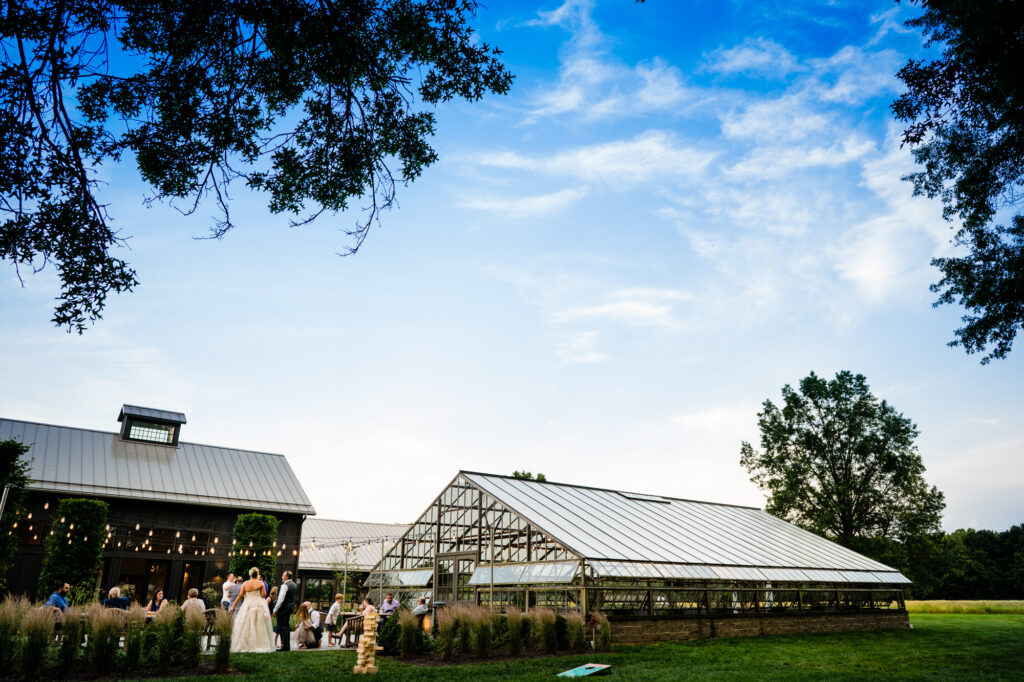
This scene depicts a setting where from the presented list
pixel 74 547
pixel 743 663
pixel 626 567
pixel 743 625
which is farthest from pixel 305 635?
pixel 743 625

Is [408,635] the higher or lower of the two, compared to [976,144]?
lower

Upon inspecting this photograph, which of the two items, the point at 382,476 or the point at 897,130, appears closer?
the point at 897,130

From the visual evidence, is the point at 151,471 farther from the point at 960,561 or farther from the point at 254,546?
the point at 960,561

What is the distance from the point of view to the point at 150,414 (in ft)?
90.0

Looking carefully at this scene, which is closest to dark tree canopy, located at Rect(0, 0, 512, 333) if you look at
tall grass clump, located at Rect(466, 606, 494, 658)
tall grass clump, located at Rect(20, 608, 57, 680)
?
tall grass clump, located at Rect(20, 608, 57, 680)

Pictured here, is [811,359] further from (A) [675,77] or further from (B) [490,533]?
(A) [675,77]

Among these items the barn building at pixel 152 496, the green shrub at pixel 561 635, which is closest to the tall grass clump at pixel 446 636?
the green shrub at pixel 561 635

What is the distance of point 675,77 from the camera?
9289 millimetres

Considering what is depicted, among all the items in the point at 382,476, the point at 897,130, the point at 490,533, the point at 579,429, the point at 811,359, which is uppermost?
the point at 811,359

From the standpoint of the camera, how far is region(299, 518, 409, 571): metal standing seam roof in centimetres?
2909

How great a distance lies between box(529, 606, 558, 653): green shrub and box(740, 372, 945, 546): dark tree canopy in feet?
92.5

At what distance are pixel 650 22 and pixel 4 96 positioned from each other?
6.23 metres

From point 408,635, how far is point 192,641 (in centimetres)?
406

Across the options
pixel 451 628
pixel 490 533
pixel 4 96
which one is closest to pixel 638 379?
pixel 490 533
